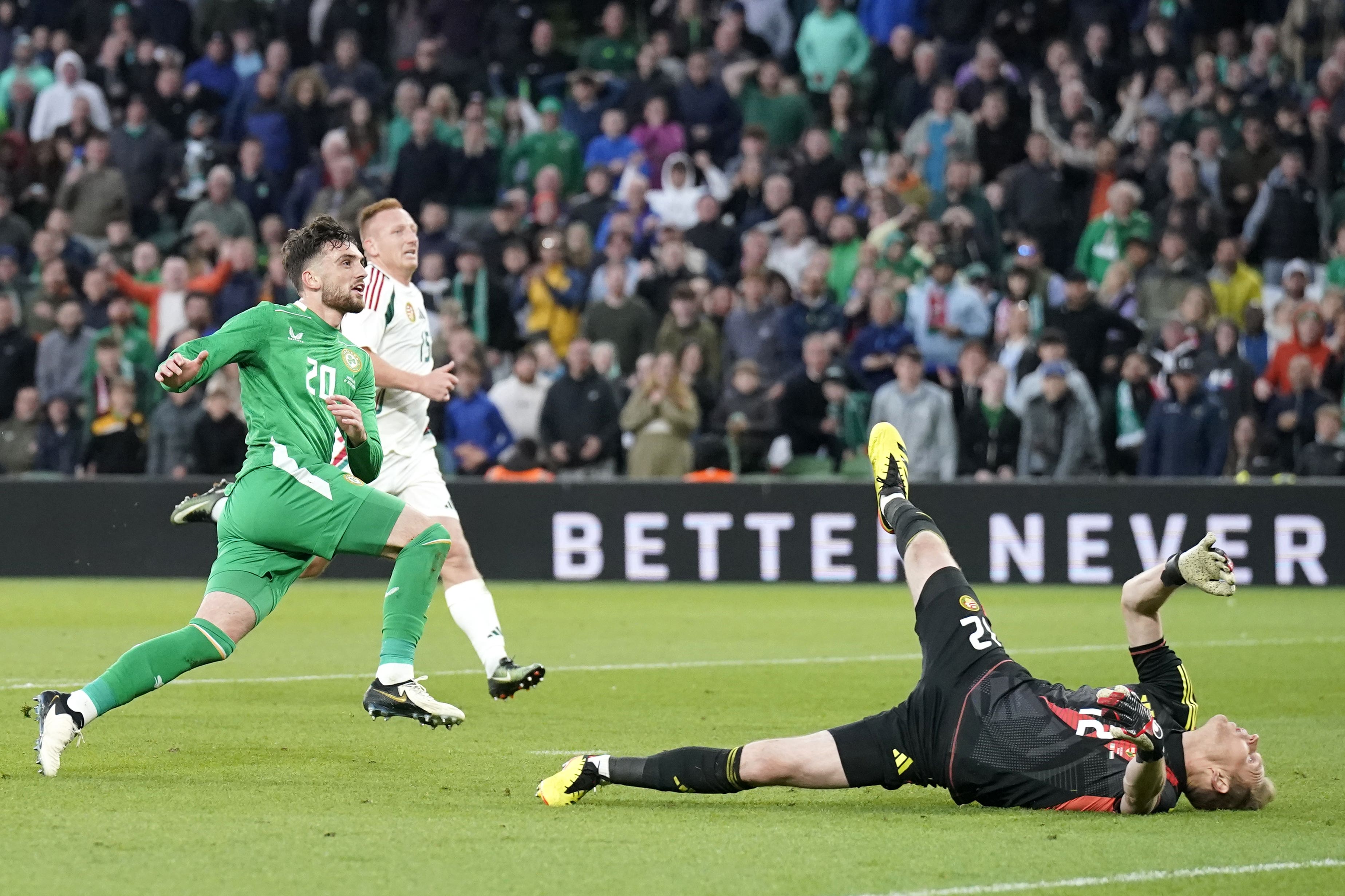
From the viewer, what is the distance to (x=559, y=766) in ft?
24.5

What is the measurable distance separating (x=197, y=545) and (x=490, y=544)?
267 centimetres

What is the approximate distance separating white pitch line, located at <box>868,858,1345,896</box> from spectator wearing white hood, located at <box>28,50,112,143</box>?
18.9 m

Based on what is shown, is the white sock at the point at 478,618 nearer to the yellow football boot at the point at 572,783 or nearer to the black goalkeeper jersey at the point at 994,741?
the yellow football boot at the point at 572,783

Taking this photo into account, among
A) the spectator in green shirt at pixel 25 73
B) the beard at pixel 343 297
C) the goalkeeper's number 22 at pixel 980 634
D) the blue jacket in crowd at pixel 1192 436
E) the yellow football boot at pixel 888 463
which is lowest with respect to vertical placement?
the blue jacket in crowd at pixel 1192 436

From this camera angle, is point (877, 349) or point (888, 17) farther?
point (888, 17)

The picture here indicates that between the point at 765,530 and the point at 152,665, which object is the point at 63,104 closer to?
the point at 765,530

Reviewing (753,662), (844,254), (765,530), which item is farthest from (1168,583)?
(844,254)

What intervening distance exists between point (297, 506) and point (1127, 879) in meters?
3.36

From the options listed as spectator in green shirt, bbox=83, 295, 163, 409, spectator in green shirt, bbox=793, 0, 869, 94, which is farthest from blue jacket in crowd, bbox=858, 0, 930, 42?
spectator in green shirt, bbox=83, 295, 163, 409

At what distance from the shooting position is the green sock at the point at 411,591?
24.4ft

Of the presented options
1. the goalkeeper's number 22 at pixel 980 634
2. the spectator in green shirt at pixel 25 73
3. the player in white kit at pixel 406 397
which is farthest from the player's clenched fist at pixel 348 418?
the spectator in green shirt at pixel 25 73

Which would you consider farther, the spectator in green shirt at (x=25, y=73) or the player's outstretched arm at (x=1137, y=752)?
the spectator in green shirt at (x=25, y=73)

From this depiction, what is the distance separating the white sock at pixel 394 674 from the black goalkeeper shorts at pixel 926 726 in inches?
78.7

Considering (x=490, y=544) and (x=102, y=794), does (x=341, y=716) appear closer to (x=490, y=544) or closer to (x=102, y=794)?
(x=102, y=794)
